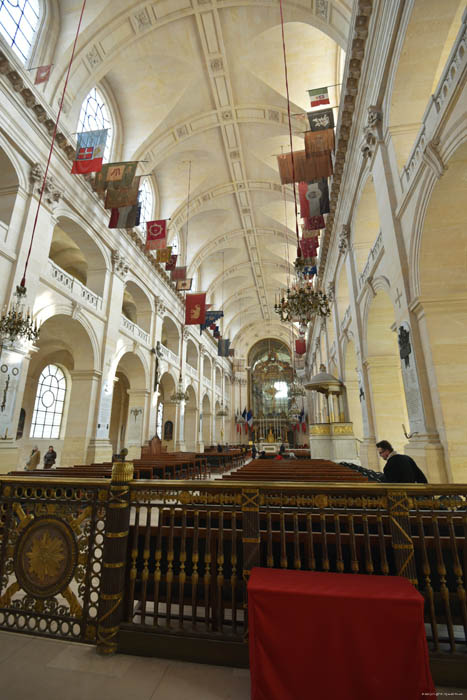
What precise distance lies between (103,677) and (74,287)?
10.2 metres

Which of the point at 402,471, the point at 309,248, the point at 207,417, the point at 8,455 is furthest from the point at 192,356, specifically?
the point at 402,471

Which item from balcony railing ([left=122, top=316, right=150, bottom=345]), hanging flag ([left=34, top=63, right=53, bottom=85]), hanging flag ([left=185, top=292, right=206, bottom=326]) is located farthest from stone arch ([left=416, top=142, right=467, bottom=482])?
hanging flag ([left=185, top=292, right=206, bottom=326])

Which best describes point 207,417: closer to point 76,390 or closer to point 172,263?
point 172,263

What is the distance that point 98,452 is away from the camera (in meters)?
10.6

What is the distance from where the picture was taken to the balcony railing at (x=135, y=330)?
13.4 metres

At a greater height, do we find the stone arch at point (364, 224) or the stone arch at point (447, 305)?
the stone arch at point (364, 224)

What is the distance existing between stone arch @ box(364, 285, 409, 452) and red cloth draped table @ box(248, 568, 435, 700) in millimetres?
7550

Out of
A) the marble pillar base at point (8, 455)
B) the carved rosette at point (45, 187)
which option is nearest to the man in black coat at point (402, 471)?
the marble pillar base at point (8, 455)

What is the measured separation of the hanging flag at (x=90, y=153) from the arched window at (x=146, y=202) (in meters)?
6.34

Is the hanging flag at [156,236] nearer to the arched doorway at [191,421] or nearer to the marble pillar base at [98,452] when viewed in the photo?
the marble pillar base at [98,452]

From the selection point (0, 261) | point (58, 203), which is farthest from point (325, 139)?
point (0, 261)

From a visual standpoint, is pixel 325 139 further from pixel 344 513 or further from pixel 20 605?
pixel 20 605

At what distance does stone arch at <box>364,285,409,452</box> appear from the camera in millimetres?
8516

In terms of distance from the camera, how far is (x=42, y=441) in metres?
13.0
